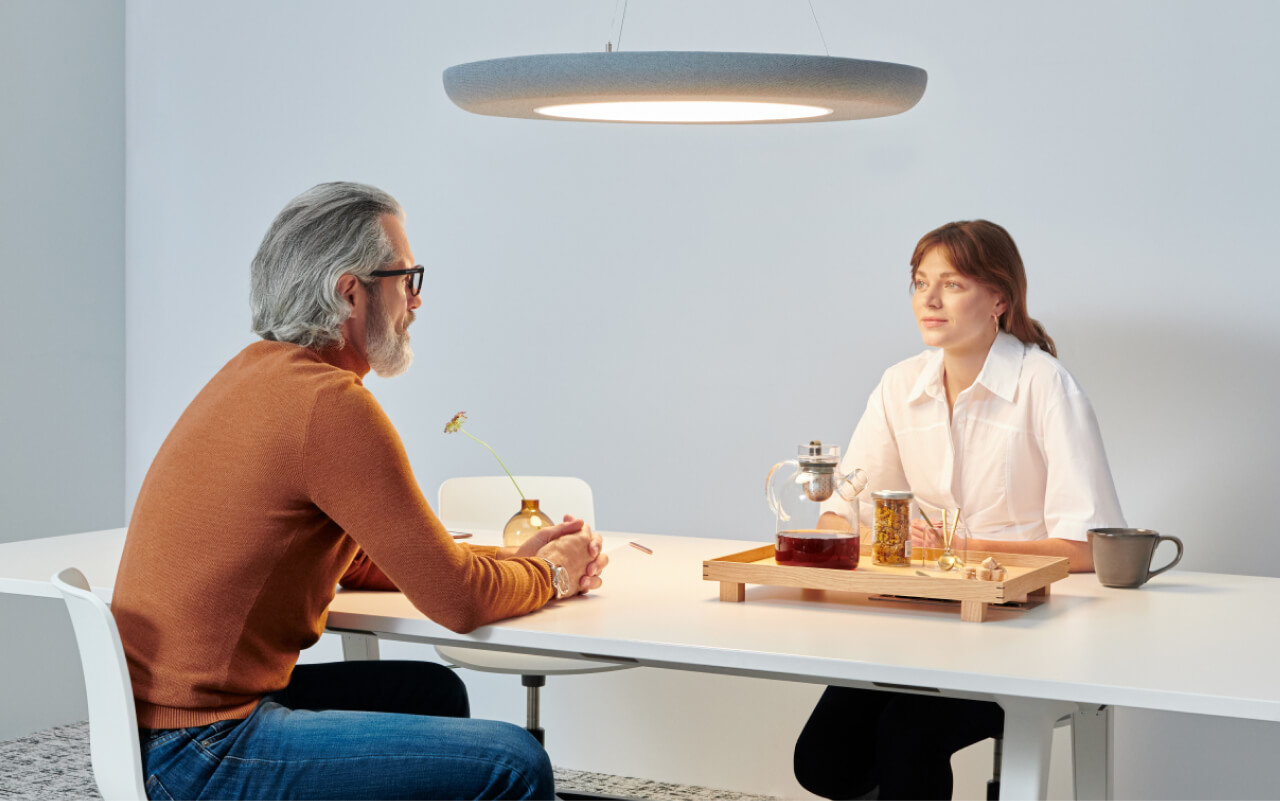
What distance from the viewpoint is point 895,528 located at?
7.16 ft

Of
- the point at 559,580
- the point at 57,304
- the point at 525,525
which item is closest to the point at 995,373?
the point at 525,525

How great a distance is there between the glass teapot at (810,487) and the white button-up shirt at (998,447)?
51 centimetres

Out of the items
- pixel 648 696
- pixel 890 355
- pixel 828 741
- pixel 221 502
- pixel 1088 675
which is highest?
pixel 890 355

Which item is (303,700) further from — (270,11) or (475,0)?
(270,11)

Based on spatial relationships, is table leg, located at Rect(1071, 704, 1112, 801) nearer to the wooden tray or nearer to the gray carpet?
the wooden tray

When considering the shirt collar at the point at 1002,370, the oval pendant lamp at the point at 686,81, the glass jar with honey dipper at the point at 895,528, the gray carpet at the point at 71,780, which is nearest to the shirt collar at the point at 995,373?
the shirt collar at the point at 1002,370

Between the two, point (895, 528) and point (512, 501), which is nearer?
point (895, 528)

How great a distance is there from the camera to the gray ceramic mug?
229 cm

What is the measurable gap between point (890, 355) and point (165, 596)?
219 cm

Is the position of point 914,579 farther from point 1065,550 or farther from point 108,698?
point 108,698

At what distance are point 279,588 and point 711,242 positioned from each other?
83.9 inches

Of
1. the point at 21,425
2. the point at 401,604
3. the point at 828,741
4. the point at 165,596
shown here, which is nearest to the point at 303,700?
the point at 401,604

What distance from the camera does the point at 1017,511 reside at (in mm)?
2729

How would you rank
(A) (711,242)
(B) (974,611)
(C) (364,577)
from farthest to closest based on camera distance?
(A) (711,242) < (C) (364,577) < (B) (974,611)
